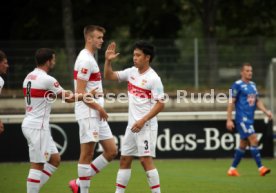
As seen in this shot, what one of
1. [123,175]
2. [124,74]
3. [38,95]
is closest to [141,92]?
[124,74]

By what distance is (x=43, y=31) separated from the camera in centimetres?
2847

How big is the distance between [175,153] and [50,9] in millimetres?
13028

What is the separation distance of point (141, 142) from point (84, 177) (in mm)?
1060

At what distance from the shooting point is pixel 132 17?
30141 mm

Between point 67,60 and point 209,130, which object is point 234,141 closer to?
point 209,130

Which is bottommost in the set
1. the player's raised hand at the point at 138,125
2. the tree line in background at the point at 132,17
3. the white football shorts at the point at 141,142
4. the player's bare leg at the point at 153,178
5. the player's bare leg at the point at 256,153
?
the player's bare leg at the point at 256,153

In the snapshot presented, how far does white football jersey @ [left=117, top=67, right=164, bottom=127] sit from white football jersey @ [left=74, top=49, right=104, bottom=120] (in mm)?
654

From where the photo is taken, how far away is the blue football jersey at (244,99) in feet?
47.2

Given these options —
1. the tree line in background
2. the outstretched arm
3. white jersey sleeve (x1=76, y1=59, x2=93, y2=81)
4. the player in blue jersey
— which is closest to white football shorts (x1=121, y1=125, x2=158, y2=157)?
the outstretched arm

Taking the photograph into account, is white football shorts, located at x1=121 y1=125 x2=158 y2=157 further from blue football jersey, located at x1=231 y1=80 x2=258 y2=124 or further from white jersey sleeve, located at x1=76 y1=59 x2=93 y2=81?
blue football jersey, located at x1=231 y1=80 x2=258 y2=124

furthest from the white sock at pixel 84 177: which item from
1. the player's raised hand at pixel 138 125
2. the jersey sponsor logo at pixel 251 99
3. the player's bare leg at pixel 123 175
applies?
the jersey sponsor logo at pixel 251 99

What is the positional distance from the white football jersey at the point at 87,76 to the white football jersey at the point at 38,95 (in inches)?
21.8

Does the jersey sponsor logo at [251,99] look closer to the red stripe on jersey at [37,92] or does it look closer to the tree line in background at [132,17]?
the red stripe on jersey at [37,92]

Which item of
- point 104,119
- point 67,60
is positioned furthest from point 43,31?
point 104,119
